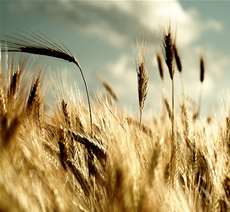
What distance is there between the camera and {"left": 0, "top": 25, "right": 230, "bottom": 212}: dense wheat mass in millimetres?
562

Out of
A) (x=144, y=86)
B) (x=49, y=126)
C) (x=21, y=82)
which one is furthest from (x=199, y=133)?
(x=21, y=82)

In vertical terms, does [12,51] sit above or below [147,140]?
above

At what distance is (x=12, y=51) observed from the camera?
39.9 inches

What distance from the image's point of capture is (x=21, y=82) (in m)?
0.98

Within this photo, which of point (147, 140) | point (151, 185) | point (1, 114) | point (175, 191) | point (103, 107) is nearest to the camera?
point (151, 185)

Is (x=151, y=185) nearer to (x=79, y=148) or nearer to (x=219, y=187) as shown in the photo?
(x=219, y=187)

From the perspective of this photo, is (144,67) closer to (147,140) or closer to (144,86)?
(144,86)

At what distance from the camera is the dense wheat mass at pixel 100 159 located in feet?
1.84

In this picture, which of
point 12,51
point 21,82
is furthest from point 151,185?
point 12,51

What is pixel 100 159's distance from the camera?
95 centimetres

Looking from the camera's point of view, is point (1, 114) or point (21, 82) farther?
point (21, 82)

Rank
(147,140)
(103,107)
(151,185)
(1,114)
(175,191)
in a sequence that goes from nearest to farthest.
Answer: (151,185), (1,114), (175,191), (147,140), (103,107)

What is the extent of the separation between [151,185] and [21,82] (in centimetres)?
66

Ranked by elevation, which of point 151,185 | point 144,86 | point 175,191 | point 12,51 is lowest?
point 175,191
